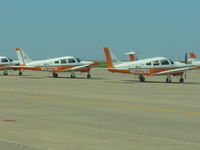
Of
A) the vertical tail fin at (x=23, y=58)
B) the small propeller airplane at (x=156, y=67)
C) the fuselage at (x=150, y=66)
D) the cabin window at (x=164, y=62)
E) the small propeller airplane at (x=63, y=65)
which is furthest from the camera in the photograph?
the vertical tail fin at (x=23, y=58)

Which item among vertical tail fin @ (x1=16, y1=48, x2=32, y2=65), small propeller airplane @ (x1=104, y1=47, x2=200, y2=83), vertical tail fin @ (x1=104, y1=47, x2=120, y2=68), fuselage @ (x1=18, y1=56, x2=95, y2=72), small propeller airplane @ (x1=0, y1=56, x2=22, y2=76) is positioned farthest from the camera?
small propeller airplane @ (x1=0, y1=56, x2=22, y2=76)

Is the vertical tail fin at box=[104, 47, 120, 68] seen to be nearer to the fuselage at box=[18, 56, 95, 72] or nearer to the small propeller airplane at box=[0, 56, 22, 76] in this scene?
the fuselage at box=[18, 56, 95, 72]

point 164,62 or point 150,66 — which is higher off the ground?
point 164,62

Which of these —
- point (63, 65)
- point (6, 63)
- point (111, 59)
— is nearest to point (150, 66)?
point (111, 59)

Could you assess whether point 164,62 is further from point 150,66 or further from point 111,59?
point 111,59

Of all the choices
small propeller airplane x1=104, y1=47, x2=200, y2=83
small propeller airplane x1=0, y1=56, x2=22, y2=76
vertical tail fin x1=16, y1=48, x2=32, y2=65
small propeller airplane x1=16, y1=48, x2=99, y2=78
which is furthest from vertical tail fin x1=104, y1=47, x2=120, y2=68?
small propeller airplane x1=0, y1=56, x2=22, y2=76

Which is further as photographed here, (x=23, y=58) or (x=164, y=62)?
(x=23, y=58)

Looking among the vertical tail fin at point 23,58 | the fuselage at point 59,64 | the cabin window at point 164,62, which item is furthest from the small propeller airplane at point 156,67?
→ the vertical tail fin at point 23,58

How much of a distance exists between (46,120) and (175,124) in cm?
385

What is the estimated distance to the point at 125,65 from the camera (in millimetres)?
45500

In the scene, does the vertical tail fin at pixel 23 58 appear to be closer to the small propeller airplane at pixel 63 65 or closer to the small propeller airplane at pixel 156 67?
the small propeller airplane at pixel 63 65

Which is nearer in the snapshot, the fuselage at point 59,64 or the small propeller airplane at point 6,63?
the fuselage at point 59,64

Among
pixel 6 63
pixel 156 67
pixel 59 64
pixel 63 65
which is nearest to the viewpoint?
pixel 156 67

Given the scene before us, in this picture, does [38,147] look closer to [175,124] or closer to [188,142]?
[188,142]
